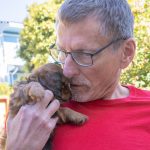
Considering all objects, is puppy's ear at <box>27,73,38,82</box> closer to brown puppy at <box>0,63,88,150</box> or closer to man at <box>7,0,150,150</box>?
brown puppy at <box>0,63,88,150</box>

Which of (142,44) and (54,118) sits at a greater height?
(54,118)

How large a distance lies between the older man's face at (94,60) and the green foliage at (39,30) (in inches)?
557

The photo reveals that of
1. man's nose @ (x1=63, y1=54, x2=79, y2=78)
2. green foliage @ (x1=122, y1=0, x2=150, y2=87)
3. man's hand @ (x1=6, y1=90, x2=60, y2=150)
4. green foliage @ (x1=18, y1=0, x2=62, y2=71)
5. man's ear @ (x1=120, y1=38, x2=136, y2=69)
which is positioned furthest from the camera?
green foliage @ (x1=18, y1=0, x2=62, y2=71)

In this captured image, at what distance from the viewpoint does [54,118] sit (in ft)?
8.43

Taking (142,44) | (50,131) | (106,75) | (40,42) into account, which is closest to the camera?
(50,131)

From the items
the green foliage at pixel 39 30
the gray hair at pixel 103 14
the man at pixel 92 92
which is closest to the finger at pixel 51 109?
the man at pixel 92 92

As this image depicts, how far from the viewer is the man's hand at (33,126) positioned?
2479 millimetres

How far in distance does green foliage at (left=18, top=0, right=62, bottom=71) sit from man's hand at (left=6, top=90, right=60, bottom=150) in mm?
14311

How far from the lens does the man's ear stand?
2789mm

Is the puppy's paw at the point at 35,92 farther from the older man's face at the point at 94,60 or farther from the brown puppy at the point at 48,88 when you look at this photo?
the older man's face at the point at 94,60

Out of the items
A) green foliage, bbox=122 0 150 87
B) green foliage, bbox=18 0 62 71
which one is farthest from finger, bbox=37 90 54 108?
green foliage, bbox=18 0 62 71

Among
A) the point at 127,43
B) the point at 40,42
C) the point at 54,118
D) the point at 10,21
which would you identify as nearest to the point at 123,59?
the point at 127,43

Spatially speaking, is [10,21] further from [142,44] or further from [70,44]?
[70,44]

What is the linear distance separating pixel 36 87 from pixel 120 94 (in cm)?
62
